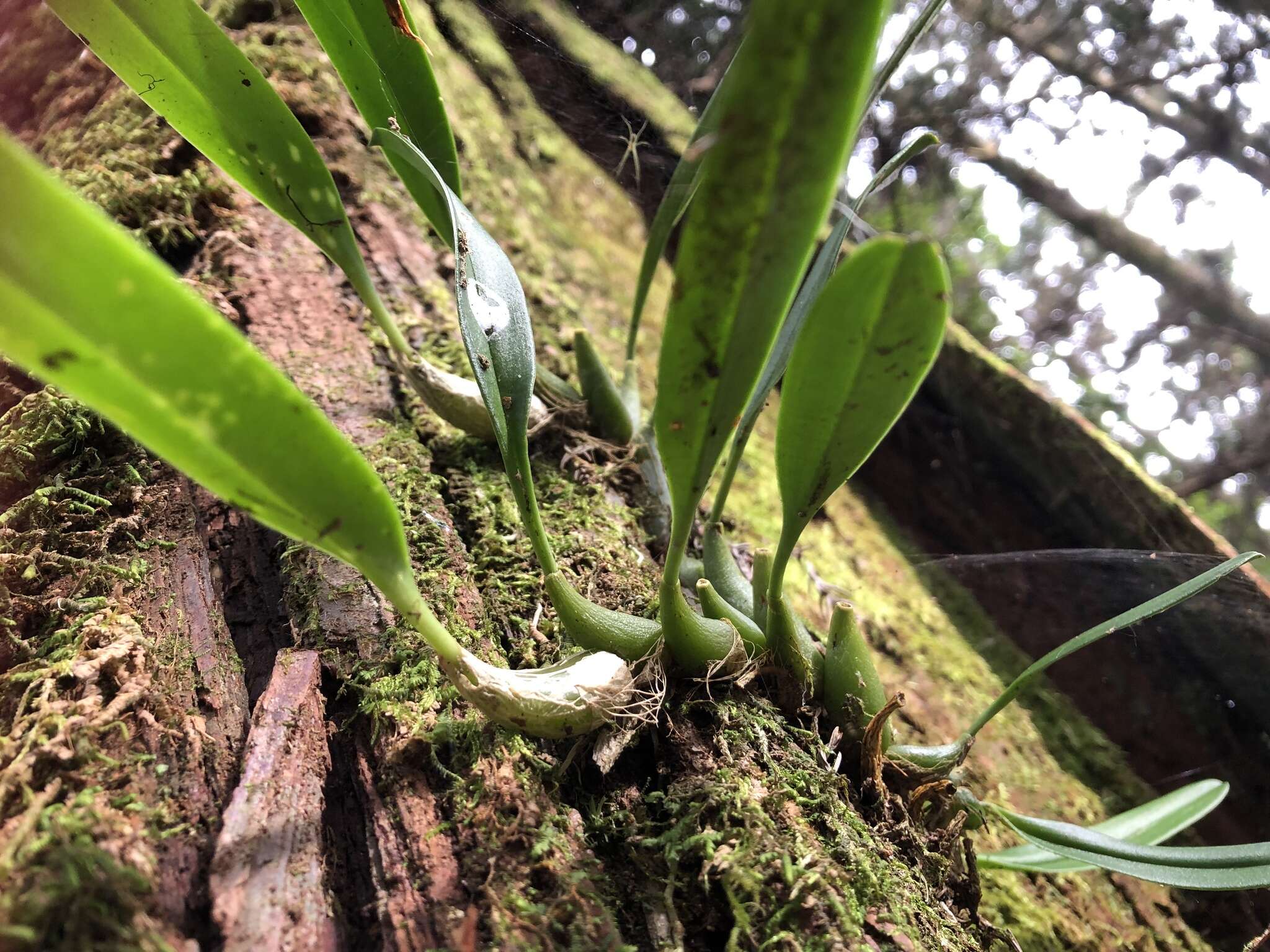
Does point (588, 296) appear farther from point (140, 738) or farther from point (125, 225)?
point (140, 738)

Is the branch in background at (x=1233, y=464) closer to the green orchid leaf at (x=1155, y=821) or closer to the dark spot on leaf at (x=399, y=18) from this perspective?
the green orchid leaf at (x=1155, y=821)

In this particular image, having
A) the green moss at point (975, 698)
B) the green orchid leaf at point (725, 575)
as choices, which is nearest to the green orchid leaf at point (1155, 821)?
the green moss at point (975, 698)

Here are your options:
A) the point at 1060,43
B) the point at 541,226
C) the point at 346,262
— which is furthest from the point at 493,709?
the point at 1060,43

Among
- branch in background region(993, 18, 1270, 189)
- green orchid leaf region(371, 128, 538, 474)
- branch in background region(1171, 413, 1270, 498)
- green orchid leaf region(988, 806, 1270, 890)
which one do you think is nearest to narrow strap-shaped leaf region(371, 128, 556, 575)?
green orchid leaf region(371, 128, 538, 474)

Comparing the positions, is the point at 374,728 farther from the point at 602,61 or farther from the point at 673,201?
the point at 602,61

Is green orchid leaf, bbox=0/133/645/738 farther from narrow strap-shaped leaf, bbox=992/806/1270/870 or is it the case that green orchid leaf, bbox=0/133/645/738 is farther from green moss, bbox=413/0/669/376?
narrow strap-shaped leaf, bbox=992/806/1270/870
